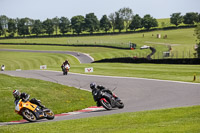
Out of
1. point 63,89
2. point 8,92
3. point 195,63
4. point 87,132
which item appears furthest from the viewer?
point 195,63

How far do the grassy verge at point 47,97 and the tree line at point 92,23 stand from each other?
151 m

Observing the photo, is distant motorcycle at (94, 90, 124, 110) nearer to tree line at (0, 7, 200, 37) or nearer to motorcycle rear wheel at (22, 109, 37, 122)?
motorcycle rear wheel at (22, 109, 37, 122)

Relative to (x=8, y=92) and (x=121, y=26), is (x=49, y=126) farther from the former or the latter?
(x=121, y=26)

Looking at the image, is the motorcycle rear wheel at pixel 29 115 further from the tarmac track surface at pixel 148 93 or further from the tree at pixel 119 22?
the tree at pixel 119 22

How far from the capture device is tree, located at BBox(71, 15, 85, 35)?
179m

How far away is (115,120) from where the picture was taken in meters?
13.0

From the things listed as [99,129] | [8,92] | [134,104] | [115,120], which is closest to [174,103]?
[134,104]

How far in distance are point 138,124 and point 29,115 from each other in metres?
5.43

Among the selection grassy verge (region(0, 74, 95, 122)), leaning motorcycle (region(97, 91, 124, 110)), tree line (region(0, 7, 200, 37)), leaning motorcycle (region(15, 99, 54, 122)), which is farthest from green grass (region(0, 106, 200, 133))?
tree line (region(0, 7, 200, 37))

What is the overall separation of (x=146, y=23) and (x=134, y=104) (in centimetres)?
15753

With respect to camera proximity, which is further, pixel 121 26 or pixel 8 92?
pixel 121 26

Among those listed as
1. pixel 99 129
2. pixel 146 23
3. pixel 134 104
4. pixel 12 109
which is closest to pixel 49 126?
pixel 99 129

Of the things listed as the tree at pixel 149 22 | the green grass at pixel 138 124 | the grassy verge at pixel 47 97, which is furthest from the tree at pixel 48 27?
the green grass at pixel 138 124

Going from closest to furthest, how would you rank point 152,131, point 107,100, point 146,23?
point 152,131 < point 107,100 < point 146,23
